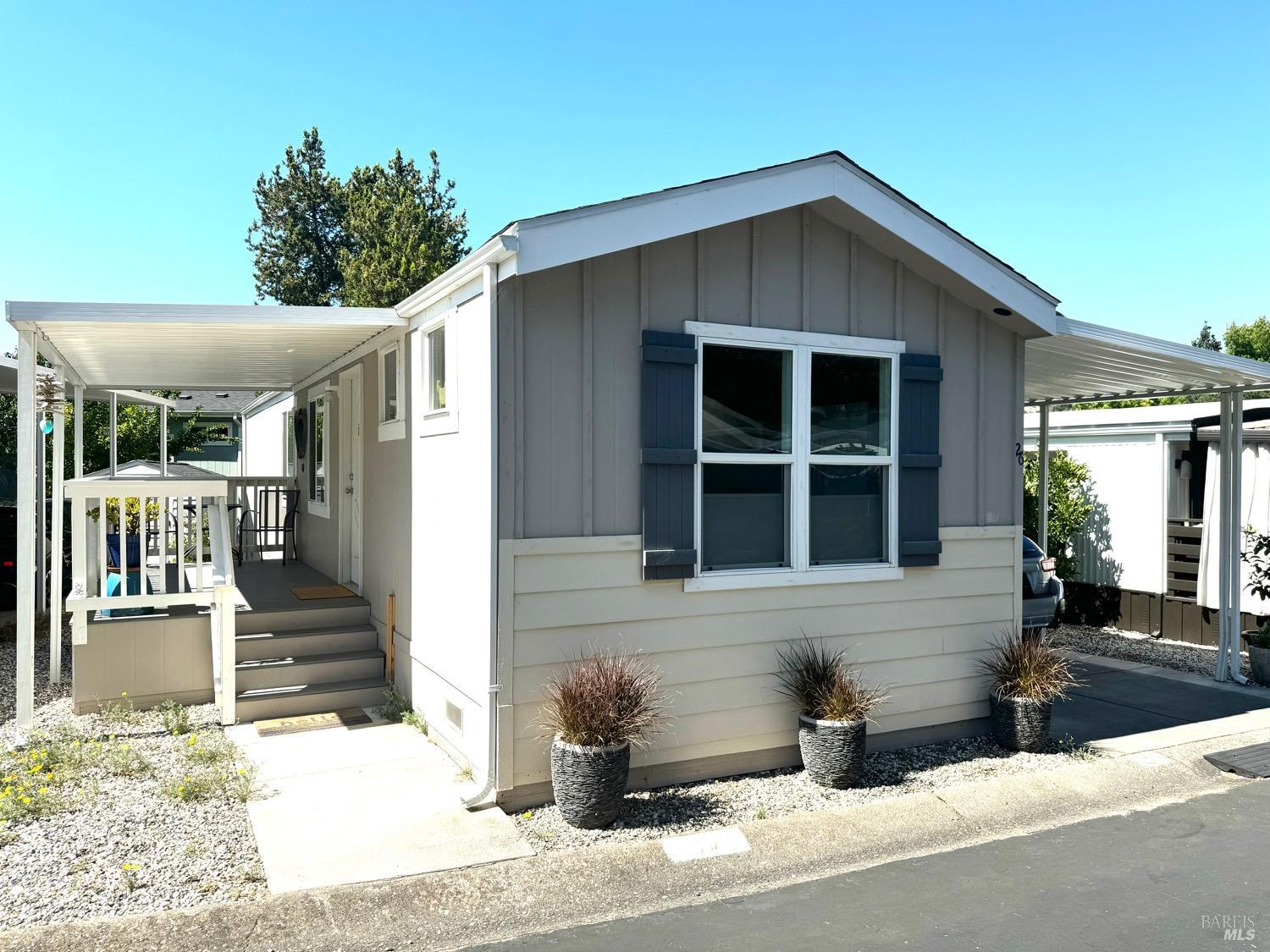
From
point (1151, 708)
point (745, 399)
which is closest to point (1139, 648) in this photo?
point (1151, 708)

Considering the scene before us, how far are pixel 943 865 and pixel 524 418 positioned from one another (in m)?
2.90

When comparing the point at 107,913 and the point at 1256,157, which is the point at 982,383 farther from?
the point at 1256,157

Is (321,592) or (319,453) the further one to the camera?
(319,453)

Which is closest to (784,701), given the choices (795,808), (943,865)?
(795,808)

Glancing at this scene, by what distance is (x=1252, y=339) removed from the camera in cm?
2992

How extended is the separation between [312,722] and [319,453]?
4080mm

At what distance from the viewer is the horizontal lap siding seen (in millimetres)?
4535

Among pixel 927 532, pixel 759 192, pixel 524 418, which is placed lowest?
pixel 927 532

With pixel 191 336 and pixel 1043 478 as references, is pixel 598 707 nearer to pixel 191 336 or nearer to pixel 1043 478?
pixel 191 336

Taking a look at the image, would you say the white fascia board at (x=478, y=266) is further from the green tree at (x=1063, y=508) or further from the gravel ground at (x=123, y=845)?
the green tree at (x=1063, y=508)

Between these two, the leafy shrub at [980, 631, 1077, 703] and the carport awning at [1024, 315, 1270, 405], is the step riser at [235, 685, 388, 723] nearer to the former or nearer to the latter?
the leafy shrub at [980, 631, 1077, 703]

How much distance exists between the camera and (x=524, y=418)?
4.50 metres

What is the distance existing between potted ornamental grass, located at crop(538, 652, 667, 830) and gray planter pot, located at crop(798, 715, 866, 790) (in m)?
1.06

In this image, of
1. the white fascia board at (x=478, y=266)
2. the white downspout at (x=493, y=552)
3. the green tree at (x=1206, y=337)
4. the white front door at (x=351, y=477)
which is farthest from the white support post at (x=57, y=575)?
the green tree at (x=1206, y=337)
